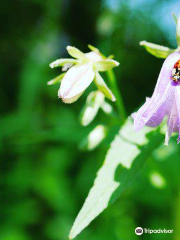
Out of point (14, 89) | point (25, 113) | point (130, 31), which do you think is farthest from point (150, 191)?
point (14, 89)

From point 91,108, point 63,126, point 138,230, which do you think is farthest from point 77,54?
point 138,230

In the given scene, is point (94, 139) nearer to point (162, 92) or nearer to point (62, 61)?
point (62, 61)

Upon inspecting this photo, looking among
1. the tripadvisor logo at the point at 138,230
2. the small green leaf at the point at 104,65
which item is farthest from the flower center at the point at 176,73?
the tripadvisor logo at the point at 138,230

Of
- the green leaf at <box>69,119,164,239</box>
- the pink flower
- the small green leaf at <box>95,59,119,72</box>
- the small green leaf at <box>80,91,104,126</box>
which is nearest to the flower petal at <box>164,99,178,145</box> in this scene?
the pink flower

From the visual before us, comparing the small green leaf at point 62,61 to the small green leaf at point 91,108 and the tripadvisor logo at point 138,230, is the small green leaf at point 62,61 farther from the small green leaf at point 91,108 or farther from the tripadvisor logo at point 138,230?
the tripadvisor logo at point 138,230

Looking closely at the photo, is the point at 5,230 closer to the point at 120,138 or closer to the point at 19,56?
the point at 120,138
